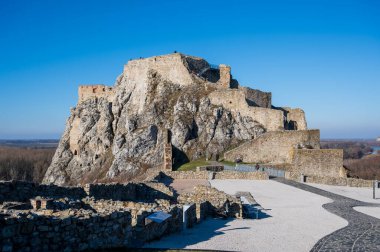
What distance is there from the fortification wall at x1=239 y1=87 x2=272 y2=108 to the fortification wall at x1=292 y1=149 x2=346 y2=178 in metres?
16.8

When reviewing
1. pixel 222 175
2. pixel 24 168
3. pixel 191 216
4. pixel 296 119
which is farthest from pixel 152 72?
pixel 24 168

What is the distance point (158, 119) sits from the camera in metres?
50.9

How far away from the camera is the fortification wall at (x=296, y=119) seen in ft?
159

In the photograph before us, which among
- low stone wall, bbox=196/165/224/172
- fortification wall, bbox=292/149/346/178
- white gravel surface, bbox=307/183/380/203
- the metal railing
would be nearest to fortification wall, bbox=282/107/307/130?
the metal railing

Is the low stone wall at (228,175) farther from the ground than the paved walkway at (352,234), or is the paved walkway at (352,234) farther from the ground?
the low stone wall at (228,175)

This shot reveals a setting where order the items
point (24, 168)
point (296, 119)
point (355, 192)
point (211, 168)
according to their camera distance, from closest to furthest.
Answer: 1. point (355, 192)
2. point (211, 168)
3. point (296, 119)
4. point (24, 168)

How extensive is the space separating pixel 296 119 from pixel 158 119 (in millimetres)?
16266

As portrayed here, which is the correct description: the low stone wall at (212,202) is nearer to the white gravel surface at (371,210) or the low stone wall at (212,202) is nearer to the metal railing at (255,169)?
the white gravel surface at (371,210)

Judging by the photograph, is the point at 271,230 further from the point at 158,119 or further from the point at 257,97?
the point at 257,97

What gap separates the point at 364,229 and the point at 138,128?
39.5m

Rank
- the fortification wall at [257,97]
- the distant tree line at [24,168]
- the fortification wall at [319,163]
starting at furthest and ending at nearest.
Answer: the distant tree line at [24,168], the fortification wall at [257,97], the fortification wall at [319,163]

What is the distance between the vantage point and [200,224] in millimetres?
14477

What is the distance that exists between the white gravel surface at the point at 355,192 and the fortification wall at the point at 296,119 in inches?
798

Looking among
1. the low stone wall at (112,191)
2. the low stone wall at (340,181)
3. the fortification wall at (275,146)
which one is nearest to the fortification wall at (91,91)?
the fortification wall at (275,146)
